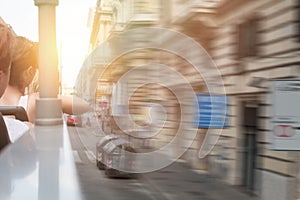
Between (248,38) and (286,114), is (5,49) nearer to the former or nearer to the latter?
(286,114)

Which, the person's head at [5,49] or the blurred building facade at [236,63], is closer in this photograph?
the person's head at [5,49]

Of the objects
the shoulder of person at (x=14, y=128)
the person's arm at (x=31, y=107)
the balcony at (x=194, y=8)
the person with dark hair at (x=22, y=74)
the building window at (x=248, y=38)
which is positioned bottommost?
the shoulder of person at (x=14, y=128)

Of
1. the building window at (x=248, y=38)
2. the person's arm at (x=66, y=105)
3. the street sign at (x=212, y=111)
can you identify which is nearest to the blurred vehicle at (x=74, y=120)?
the person's arm at (x=66, y=105)

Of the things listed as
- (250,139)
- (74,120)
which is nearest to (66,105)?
(74,120)

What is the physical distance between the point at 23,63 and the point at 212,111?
0.38 metres

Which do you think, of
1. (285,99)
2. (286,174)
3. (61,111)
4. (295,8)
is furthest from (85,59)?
(286,174)

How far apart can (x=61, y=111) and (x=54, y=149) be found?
0.16 meters

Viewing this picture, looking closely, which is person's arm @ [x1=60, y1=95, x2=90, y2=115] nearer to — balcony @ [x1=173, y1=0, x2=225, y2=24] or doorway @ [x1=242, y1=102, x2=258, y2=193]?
balcony @ [x1=173, y1=0, x2=225, y2=24]

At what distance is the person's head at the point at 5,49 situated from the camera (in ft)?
2.33

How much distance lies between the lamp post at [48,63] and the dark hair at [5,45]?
0.08 m

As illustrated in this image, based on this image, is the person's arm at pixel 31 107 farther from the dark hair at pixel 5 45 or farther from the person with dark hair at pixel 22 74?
the dark hair at pixel 5 45

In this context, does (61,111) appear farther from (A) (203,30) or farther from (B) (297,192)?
(B) (297,192)

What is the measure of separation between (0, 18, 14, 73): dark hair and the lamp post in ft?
0.27

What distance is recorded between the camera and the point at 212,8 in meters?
1.00
